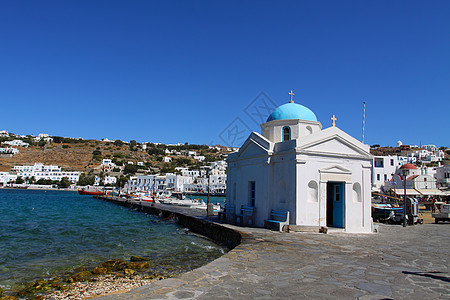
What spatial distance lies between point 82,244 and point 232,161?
913cm

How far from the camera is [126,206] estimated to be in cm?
4894

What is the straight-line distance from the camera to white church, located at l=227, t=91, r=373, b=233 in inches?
581

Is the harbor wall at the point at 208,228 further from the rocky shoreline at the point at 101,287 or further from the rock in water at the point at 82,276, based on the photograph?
the rock in water at the point at 82,276

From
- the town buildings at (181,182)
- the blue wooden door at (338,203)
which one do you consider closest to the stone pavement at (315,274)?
the blue wooden door at (338,203)

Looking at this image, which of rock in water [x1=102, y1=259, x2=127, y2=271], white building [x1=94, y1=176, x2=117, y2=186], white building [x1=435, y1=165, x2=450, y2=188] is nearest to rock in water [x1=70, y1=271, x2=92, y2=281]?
rock in water [x1=102, y1=259, x2=127, y2=271]

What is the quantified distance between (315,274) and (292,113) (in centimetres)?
1152

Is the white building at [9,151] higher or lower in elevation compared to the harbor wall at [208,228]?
higher

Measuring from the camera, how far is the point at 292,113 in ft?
57.9

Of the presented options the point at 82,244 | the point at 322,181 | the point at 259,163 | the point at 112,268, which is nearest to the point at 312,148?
the point at 322,181

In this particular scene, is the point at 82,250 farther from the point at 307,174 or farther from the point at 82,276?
the point at 307,174

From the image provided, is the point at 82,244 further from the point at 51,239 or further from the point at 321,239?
the point at 321,239

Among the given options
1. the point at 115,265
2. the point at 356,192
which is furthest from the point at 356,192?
the point at 115,265

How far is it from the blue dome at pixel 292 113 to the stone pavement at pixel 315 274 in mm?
7797

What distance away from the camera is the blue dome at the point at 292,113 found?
1755cm
